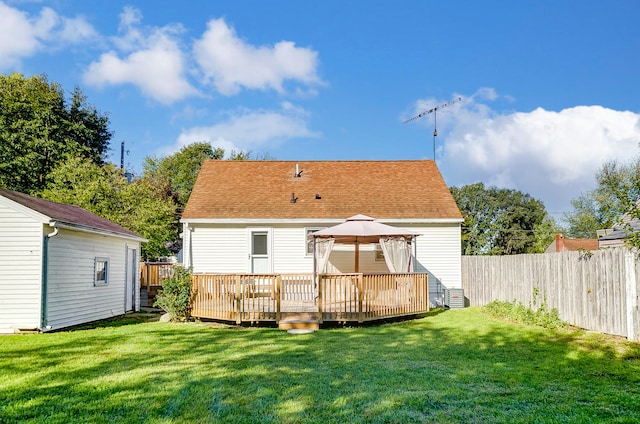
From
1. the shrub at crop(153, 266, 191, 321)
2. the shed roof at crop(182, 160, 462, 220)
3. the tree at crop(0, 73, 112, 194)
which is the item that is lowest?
the shrub at crop(153, 266, 191, 321)

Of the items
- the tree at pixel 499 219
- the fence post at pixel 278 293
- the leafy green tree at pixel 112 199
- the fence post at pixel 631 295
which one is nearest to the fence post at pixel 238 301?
the fence post at pixel 278 293

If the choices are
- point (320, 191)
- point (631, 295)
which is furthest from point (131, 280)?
point (631, 295)

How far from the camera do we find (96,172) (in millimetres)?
23562

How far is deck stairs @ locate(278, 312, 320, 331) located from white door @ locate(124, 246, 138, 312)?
7.17 m

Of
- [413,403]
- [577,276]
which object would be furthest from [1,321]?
[577,276]

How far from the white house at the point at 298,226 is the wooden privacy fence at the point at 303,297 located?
390 cm

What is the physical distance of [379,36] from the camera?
63.0 feet

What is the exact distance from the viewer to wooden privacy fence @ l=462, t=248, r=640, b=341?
8.32 m

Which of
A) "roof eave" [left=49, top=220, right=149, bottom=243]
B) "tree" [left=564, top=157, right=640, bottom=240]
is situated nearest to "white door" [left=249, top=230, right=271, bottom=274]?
"roof eave" [left=49, top=220, right=149, bottom=243]

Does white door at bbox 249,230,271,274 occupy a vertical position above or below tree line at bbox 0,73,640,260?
below

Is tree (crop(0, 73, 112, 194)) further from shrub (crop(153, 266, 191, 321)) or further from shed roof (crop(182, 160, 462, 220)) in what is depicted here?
shrub (crop(153, 266, 191, 321))

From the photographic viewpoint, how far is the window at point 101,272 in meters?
13.4

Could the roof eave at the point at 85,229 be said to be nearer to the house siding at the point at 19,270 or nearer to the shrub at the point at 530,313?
the house siding at the point at 19,270

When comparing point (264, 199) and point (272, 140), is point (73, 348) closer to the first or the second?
point (264, 199)
